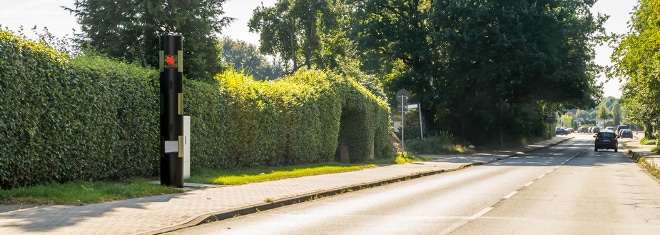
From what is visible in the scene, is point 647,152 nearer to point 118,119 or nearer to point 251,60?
point 118,119

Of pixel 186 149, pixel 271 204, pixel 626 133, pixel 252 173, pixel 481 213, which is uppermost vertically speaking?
pixel 626 133

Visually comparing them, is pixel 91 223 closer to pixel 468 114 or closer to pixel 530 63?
pixel 530 63

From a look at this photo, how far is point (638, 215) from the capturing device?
13148 millimetres

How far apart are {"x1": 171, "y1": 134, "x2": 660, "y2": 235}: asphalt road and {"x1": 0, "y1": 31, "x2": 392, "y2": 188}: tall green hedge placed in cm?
461

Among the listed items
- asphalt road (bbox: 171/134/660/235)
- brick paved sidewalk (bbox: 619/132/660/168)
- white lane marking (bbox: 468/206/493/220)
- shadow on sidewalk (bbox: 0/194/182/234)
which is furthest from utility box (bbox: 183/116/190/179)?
brick paved sidewalk (bbox: 619/132/660/168)

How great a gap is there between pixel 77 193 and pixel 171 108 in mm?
3307

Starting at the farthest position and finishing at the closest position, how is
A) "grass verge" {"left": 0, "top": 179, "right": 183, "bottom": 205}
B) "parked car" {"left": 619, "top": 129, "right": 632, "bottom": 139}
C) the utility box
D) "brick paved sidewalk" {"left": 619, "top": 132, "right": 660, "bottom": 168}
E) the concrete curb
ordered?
"parked car" {"left": 619, "top": 129, "right": 632, "bottom": 139}
"brick paved sidewalk" {"left": 619, "top": 132, "right": 660, "bottom": 168}
the utility box
"grass verge" {"left": 0, "top": 179, "right": 183, "bottom": 205}
the concrete curb

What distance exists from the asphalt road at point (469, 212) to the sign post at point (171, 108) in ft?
10.4

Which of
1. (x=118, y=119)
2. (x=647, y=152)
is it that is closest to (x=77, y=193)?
(x=118, y=119)

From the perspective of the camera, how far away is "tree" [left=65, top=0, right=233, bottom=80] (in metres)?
24.2

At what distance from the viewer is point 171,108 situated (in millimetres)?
16391

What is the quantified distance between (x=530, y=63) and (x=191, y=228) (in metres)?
38.6

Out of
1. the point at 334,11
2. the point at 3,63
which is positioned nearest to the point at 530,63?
the point at 334,11

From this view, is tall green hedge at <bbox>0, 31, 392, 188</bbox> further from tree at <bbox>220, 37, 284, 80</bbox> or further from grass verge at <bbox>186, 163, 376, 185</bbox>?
tree at <bbox>220, 37, 284, 80</bbox>
